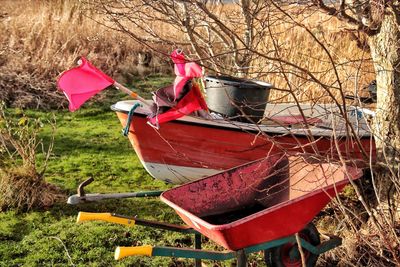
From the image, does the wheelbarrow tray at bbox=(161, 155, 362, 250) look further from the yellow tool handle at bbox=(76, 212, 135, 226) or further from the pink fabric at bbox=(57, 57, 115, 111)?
the pink fabric at bbox=(57, 57, 115, 111)

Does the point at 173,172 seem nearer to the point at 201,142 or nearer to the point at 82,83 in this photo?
the point at 201,142

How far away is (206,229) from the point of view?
3008mm

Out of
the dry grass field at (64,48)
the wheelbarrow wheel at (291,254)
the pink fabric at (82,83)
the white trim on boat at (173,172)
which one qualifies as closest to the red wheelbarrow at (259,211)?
the wheelbarrow wheel at (291,254)

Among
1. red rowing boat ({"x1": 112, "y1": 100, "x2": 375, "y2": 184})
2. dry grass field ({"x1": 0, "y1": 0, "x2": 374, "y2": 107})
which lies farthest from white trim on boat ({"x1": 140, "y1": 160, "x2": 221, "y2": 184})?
dry grass field ({"x1": 0, "y1": 0, "x2": 374, "y2": 107})

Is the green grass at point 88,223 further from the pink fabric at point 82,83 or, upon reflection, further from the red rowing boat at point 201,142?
the pink fabric at point 82,83

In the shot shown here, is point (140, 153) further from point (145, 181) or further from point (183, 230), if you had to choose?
point (183, 230)

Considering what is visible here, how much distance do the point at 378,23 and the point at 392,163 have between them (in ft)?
3.01

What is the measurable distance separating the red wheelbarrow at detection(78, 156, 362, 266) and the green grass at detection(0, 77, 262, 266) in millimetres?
464

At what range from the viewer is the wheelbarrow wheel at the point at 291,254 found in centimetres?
350

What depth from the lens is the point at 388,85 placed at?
3855 millimetres

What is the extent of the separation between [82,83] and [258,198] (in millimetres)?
1430

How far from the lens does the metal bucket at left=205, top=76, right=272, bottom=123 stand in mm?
4840

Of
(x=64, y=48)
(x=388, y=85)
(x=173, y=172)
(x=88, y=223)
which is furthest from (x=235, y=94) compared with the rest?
(x=64, y=48)

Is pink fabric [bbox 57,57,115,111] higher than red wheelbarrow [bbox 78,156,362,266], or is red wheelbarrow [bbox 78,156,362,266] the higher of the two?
pink fabric [bbox 57,57,115,111]
